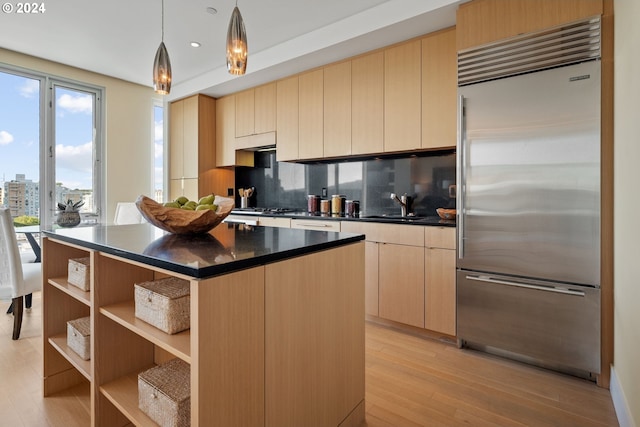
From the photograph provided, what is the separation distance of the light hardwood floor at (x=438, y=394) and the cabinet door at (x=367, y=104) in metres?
1.81

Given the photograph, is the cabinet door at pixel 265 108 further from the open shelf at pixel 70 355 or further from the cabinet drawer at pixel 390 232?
the open shelf at pixel 70 355

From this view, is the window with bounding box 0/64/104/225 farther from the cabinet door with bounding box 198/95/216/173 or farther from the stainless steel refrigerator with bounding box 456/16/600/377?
the stainless steel refrigerator with bounding box 456/16/600/377

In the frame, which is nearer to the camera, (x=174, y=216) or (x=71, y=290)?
(x=174, y=216)

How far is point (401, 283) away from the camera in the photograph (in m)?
2.79

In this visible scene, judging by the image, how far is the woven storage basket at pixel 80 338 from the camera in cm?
167

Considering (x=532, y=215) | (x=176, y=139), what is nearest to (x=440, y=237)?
(x=532, y=215)

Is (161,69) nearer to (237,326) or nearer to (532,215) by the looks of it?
(237,326)

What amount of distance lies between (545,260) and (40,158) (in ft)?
17.3

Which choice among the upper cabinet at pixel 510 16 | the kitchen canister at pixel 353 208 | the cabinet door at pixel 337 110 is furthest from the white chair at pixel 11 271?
the upper cabinet at pixel 510 16

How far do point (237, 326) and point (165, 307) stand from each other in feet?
0.98

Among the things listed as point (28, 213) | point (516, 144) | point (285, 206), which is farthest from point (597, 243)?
point (28, 213)

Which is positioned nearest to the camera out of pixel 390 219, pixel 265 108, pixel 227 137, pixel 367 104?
pixel 390 219

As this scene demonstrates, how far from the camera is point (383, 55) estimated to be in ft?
10.3

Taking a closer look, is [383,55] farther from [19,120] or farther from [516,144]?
[19,120]
